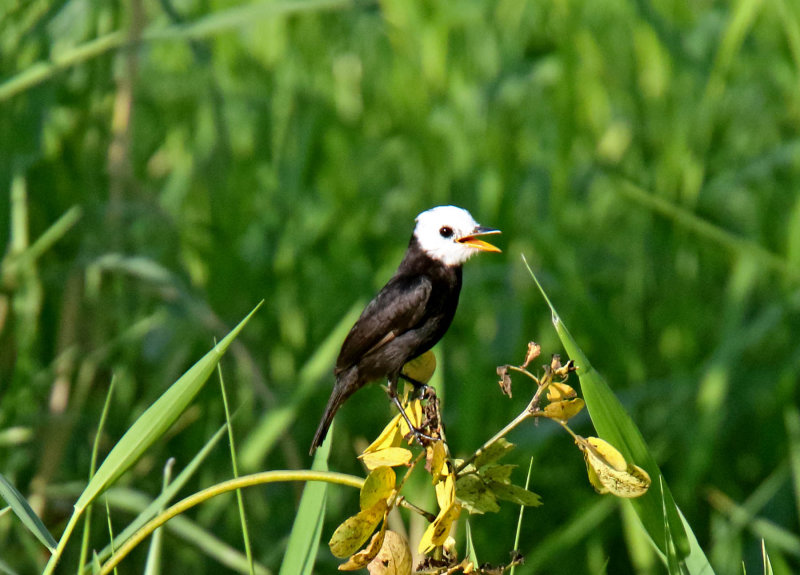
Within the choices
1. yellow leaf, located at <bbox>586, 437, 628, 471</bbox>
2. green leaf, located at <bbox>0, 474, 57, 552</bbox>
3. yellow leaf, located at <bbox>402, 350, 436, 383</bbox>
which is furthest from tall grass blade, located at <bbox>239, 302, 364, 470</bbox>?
yellow leaf, located at <bbox>586, 437, 628, 471</bbox>

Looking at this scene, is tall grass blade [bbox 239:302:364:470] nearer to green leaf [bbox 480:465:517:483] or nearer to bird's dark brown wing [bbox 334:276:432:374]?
bird's dark brown wing [bbox 334:276:432:374]

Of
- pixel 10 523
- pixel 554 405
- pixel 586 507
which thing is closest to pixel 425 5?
pixel 586 507

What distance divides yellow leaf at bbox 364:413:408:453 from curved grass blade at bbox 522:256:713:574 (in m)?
0.22

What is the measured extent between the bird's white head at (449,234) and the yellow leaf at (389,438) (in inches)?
27.9

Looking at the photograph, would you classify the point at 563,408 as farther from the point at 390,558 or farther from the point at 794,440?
the point at 794,440

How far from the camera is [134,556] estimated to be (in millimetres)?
3520

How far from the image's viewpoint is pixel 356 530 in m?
1.18

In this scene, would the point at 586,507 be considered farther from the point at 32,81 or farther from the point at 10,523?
the point at 32,81

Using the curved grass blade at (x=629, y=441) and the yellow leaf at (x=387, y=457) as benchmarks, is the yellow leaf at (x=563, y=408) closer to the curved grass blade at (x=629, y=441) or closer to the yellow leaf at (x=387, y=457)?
the curved grass blade at (x=629, y=441)

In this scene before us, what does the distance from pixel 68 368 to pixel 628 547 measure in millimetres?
1984

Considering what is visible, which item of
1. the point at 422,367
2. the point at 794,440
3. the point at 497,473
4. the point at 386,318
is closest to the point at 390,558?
the point at 497,473

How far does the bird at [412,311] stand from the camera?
2012 millimetres

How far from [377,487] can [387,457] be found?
4 cm

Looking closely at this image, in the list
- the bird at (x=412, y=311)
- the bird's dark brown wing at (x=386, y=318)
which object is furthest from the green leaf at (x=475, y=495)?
the bird's dark brown wing at (x=386, y=318)
